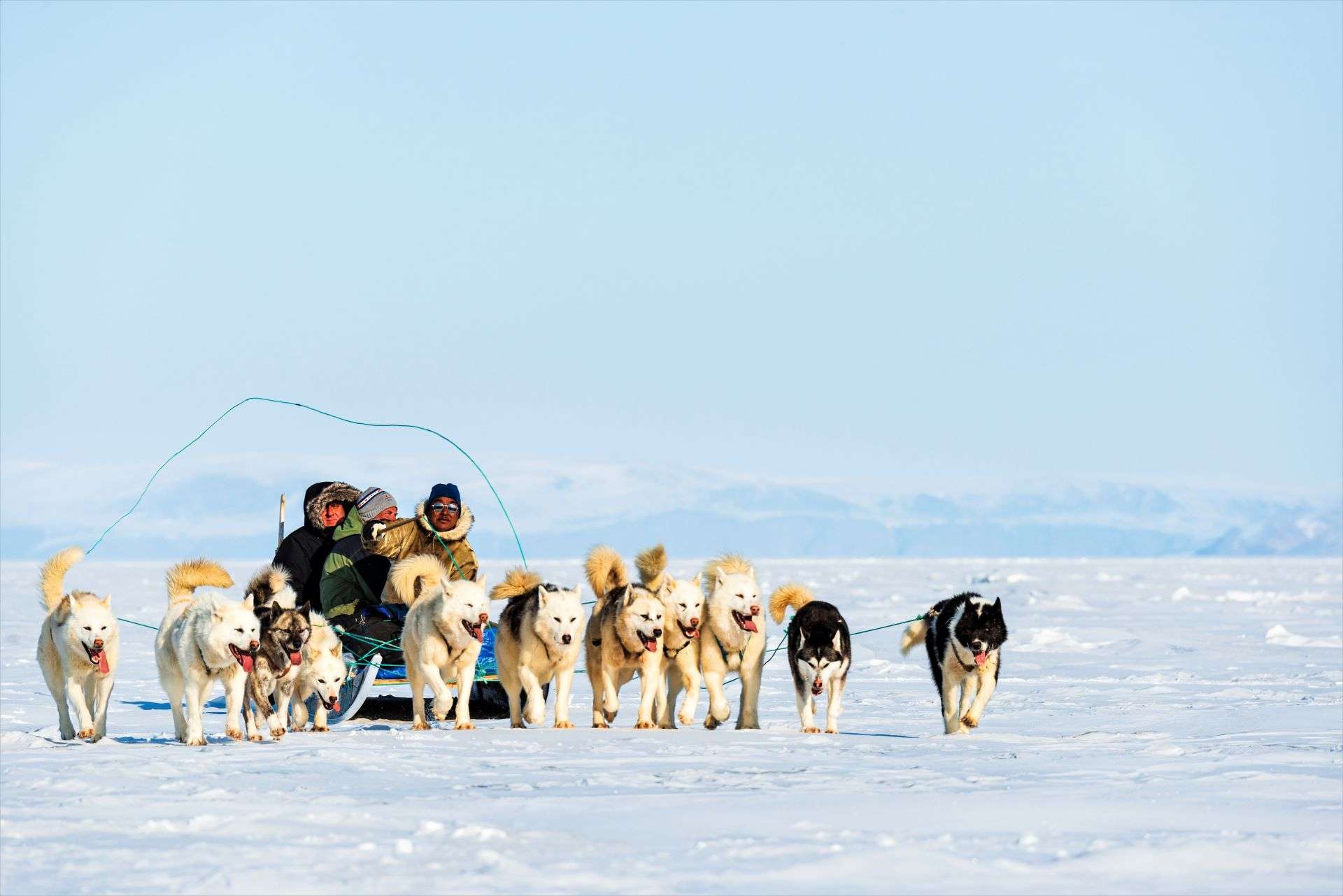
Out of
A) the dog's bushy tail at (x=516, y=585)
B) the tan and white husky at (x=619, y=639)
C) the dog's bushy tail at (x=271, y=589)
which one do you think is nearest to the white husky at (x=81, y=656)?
the dog's bushy tail at (x=271, y=589)

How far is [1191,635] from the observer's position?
20.8 meters

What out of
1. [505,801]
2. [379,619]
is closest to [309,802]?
[505,801]

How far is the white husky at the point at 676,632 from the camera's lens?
9.23m

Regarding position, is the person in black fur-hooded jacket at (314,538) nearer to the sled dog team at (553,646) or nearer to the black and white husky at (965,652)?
the sled dog team at (553,646)

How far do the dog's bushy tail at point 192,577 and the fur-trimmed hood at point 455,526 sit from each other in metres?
1.60

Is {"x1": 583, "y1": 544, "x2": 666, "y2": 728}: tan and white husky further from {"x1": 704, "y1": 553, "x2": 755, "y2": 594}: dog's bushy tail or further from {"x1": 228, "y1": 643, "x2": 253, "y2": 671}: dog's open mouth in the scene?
{"x1": 228, "y1": 643, "x2": 253, "y2": 671}: dog's open mouth

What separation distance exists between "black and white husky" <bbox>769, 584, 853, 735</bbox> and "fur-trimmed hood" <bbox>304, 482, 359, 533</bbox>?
3.52m

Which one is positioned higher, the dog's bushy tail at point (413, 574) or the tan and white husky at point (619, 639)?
the dog's bushy tail at point (413, 574)

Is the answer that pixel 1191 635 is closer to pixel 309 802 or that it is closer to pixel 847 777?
pixel 847 777

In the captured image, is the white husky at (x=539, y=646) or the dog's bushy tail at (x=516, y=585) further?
the dog's bushy tail at (x=516, y=585)

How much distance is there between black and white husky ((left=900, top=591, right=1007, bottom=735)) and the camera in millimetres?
8844

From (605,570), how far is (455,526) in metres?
1.60

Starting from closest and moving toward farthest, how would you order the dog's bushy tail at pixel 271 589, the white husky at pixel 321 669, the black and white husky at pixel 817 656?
1. the black and white husky at pixel 817 656
2. the dog's bushy tail at pixel 271 589
3. the white husky at pixel 321 669

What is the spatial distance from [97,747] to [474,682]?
3357mm
